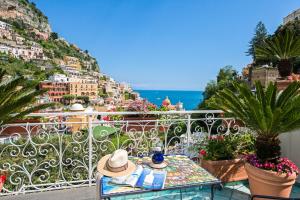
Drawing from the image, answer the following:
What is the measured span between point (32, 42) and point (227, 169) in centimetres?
9788

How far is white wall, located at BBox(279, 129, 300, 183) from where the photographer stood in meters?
3.99

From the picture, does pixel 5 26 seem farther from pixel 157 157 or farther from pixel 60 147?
pixel 157 157

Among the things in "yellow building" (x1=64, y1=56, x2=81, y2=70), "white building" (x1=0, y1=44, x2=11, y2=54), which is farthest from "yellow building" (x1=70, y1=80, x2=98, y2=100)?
"white building" (x1=0, y1=44, x2=11, y2=54)

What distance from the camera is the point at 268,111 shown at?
2980mm

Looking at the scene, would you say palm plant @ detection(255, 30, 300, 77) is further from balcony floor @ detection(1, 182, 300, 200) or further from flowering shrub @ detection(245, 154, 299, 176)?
balcony floor @ detection(1, 182, 300, 200)

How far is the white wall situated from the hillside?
7231 centimetres

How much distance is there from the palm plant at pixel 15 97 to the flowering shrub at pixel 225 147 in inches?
99.7

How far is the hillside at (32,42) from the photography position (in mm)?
78250

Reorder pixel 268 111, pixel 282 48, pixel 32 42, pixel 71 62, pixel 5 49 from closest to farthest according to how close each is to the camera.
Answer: pixel 268 111, pixel 282 48, pixel 5 49, pixel 32 42, pixel 71 62

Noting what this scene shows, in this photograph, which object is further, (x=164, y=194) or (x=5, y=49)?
(x=5, y=49)

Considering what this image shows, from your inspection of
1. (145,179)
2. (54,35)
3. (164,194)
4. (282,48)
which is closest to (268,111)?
(145,179)

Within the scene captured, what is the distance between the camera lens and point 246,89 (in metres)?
3.39

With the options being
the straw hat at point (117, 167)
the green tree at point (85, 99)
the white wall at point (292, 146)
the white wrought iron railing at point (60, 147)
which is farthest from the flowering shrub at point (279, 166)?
the green tree at point (85, 99)

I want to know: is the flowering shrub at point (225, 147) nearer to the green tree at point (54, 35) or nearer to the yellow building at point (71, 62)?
the yellow building at point (71, 62)
